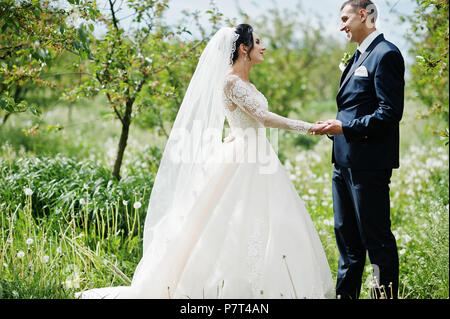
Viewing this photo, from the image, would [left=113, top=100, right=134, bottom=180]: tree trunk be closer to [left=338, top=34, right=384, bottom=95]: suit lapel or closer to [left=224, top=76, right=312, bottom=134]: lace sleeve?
[left=224, top=76, right=312, bottom=134]: lace sleeve

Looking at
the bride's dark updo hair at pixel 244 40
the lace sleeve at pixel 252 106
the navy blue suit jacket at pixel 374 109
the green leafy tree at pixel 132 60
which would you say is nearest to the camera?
the navy blue suit jacket at pixel 374 109

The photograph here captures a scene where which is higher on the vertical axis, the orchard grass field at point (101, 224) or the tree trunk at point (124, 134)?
the tree trunk at point (124, 134)

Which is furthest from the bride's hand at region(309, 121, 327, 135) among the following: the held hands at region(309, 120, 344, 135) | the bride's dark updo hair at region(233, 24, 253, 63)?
the bride's dark updo hair at region(233, 24, 253, 63)

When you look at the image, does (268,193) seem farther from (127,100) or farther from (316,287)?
(127,100)

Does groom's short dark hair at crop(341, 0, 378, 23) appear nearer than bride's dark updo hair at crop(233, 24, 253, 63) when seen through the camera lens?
Yes

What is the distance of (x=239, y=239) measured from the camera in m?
3.18

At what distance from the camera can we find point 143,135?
9.97 meters

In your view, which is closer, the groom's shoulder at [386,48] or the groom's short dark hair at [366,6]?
the groom's shoulder at [386,48]

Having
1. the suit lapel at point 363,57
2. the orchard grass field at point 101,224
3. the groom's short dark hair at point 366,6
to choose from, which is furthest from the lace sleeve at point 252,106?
the orchard grass field at point 101,224

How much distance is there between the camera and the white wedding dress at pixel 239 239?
3098mm

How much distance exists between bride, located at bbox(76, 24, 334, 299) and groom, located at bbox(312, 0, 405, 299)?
32cm

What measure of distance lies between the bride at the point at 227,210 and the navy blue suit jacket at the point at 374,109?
29 cm

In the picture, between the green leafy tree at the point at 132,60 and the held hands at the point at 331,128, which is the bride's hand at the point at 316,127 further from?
the green leafy tree at the point at 132,60

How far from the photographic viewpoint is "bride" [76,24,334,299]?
3.12 metres
